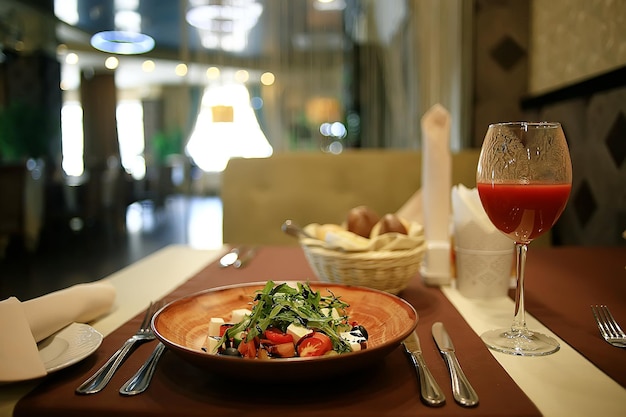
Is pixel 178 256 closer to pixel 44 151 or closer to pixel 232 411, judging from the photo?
pixel 232 411

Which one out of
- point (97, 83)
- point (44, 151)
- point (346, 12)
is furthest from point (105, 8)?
point (346, 12)

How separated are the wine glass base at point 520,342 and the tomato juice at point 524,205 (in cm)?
14

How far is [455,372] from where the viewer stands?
63cm

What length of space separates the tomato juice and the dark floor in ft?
10.1

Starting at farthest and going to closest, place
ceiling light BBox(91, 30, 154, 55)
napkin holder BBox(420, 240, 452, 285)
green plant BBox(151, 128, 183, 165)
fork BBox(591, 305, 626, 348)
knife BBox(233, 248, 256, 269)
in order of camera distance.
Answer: green plant BBox(151, 128, 183, 165) < ceiling light BBox(91, 30, 154, 55) < knife BBox(233, 248, 256, 269) < napkin holder BBox(420, 240, 452, 285) < fork BBox(591, 305, 626, 348)

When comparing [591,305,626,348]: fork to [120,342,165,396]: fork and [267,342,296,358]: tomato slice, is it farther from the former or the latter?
[120,342,165,396]: fork

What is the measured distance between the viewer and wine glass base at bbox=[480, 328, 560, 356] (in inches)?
28.6

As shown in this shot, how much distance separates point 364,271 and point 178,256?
69cm

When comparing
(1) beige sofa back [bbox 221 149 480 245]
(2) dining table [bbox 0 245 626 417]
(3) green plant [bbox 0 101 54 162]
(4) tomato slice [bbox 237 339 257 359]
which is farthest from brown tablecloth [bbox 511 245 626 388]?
(3) green plant [bbox 0 101 54 162]

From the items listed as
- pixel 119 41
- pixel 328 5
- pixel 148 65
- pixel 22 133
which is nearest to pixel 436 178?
pixel 328 5

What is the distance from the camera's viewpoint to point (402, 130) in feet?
13.0

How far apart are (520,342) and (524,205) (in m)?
0.20

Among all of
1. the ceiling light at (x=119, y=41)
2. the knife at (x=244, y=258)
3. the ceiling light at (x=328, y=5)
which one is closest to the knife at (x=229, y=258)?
the knife at (x=244, y=258)

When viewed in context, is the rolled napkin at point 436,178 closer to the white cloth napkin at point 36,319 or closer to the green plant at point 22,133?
the white cloth napkin at point 36,319
